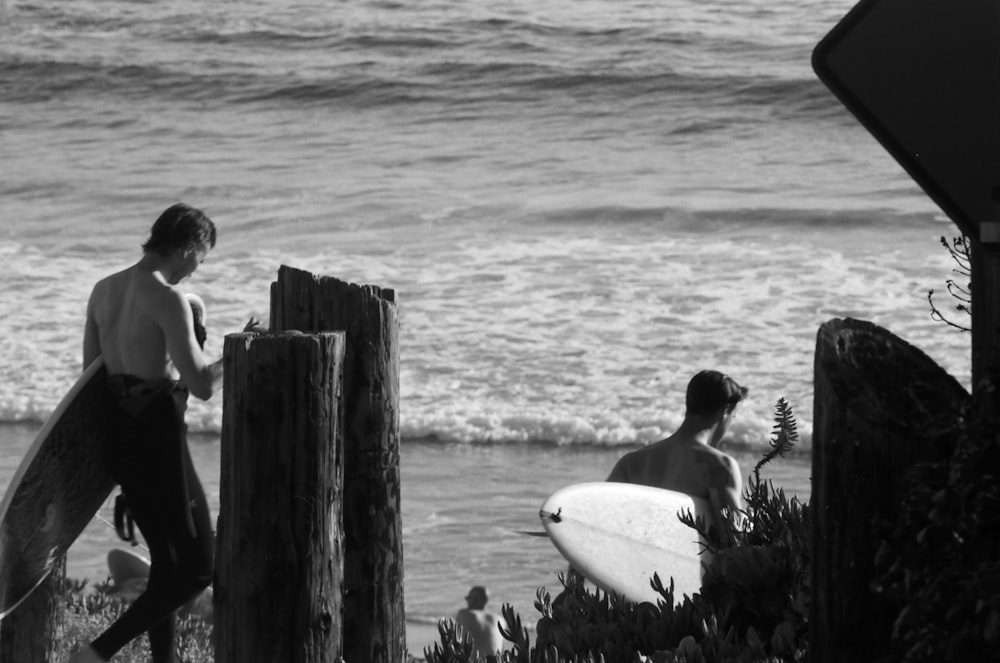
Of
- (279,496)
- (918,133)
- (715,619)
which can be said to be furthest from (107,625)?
(918,133)

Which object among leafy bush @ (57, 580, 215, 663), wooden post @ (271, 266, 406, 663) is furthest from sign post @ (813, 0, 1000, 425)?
leafy bush @ (57, 580, 215, 663)

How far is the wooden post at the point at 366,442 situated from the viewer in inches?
142

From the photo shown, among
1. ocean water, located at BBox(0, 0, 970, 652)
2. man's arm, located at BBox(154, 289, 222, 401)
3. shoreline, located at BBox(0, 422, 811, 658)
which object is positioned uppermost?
man's arm, located at BBox(154, 289, 222, 401)

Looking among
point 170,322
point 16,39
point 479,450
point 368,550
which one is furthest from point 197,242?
point 16,39

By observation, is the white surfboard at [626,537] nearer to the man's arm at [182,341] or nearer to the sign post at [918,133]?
the man's arm at [182,341]

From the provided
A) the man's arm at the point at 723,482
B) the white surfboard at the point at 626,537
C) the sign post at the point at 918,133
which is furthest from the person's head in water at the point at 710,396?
the sign post at the point at 918,133

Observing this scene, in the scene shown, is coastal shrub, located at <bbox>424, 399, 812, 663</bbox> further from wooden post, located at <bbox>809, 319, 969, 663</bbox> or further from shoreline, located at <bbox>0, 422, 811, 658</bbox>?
shoreline, located at <bbox>0, 422, 811, 658</bbox>

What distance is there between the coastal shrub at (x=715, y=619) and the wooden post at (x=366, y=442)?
612 mm

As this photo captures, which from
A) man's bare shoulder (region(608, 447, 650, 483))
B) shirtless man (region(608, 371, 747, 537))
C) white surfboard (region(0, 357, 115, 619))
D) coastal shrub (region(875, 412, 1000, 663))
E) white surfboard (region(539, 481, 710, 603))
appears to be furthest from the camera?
man's bare shoulder (region(608, 447, 650, 483))

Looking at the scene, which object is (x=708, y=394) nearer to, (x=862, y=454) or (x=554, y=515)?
(x=554, y=515)

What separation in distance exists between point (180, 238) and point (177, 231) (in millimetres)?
30

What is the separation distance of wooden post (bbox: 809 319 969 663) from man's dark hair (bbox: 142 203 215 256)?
320 cm

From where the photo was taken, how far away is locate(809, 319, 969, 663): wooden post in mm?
2062

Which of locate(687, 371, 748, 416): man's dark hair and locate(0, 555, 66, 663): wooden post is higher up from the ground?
locate(687, 371, 748, 416): man's dark hair
